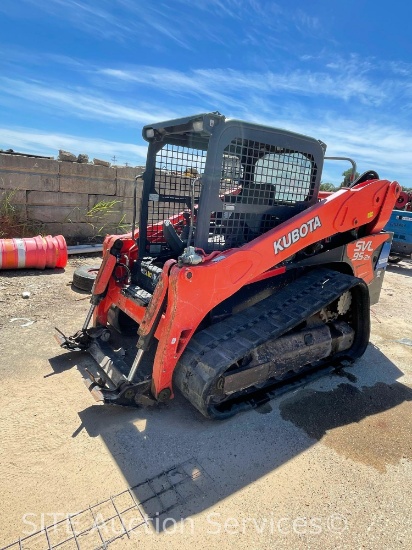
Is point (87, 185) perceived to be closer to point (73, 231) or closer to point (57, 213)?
point (57, 213)

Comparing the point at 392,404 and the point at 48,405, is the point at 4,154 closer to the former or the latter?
the point at 48,405

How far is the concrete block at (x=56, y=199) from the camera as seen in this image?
25.4ft

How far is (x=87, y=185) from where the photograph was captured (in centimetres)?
850

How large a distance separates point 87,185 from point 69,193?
0.48 meters

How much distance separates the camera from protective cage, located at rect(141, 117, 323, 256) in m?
2.98

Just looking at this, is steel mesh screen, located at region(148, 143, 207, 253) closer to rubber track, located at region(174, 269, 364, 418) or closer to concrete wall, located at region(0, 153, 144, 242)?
rubber track, located at region(174, 269, 364, 418)

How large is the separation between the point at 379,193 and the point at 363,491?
290 cm

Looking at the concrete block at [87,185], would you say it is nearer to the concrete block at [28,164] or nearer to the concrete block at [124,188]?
the concrete block at [124,188]

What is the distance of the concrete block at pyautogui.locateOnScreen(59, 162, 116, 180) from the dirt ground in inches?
206

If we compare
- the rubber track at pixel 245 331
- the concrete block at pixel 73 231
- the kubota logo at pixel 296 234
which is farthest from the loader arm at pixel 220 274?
the concrete block at pixel 73 231

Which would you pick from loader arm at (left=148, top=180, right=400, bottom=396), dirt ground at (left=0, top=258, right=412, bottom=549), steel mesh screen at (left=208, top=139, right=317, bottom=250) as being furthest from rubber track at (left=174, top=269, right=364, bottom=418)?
steel mesh screen at (left=208, top=139, right=317, bottom=250)

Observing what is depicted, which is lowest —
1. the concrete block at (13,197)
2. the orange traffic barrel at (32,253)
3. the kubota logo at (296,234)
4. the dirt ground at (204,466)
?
the dirt ground at (204,466)

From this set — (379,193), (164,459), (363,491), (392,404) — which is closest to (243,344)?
(164,459)

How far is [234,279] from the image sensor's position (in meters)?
3.00
